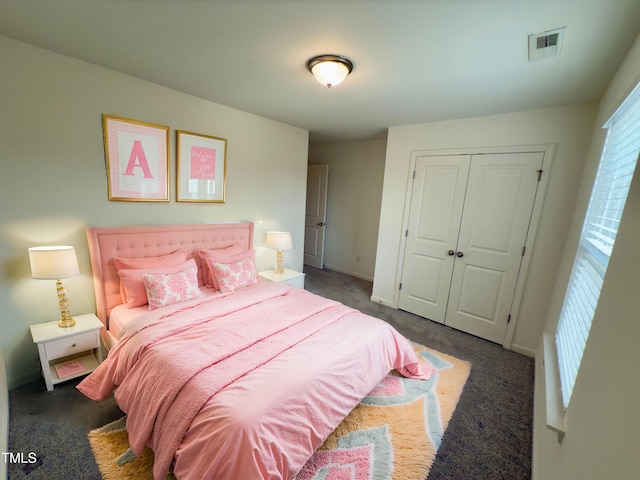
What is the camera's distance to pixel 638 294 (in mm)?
711

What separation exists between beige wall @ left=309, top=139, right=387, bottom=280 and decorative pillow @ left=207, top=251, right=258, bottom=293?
2.53 meters

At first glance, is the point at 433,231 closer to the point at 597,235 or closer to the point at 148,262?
the point at 597,235

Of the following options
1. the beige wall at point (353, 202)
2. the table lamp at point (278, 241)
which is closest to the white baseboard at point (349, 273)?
the beige wall at point (353, 202)

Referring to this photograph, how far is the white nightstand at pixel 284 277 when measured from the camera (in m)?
3.24

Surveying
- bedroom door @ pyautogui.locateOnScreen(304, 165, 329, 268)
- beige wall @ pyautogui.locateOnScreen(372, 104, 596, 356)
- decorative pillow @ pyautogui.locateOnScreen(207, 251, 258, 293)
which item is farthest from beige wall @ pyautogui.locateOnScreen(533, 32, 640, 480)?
bedroom door @ pyautogui.locateOnScreen(304, 165, 329, 268)

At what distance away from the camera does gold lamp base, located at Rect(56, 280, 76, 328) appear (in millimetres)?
1984

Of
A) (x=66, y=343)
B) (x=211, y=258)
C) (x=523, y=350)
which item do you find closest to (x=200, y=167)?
(x=211, y=258)

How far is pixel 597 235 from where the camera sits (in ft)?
4.85

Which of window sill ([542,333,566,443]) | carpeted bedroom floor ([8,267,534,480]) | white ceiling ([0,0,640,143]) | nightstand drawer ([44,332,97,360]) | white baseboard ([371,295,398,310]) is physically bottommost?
carpeted bedroom floor ([8,267,534,480])

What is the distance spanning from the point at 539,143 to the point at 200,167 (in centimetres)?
338

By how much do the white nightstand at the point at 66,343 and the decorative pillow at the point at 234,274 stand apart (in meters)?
0.94

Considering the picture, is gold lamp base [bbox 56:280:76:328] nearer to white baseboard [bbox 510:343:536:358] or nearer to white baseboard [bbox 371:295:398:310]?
white baseboard [bbox 371:295:398:310]

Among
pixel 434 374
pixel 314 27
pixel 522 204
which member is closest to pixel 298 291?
pixel 434 374

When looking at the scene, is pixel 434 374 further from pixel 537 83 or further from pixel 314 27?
pixel 314 27
